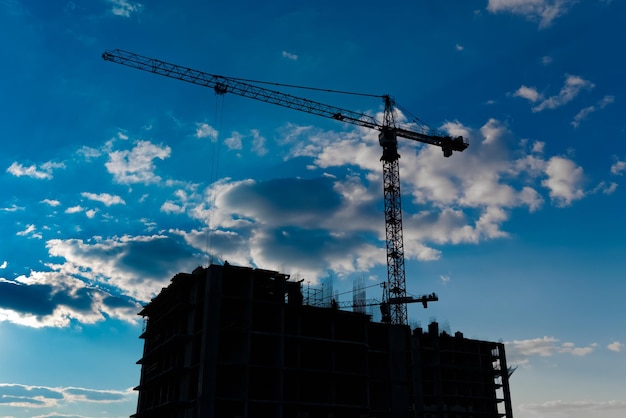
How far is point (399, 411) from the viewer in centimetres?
9244

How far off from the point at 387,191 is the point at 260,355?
60.3m

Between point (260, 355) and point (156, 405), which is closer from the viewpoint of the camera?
point (260, 355)

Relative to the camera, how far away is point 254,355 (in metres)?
74.8

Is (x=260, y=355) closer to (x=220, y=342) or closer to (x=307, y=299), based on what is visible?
(x=220, y=342)

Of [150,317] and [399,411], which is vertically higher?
[150,317]

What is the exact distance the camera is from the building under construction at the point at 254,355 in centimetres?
7188

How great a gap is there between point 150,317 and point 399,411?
136 ft

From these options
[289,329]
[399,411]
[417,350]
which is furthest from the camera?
[417,350]

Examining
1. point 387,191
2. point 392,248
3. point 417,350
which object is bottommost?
point 417,350

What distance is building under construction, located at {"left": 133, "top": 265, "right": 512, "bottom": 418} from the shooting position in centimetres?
7188

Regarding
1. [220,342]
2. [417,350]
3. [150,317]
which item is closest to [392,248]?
[417,350]

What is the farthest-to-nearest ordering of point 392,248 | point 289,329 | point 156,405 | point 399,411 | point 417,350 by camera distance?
point 392,248 → point 417,350 → point 399,411 → point 156,405 → point 289,329

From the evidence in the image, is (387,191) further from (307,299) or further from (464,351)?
(307,299)

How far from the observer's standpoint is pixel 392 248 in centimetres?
12569
